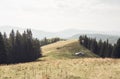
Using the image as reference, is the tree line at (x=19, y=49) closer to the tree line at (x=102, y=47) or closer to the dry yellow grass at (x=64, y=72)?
the tree line at (x=102, y=47)

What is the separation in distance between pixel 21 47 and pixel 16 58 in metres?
8.41

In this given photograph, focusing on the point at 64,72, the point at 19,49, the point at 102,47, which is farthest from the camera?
the point at 102,47

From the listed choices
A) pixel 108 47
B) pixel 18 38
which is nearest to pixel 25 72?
pixel 18 38

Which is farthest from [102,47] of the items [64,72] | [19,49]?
[64,72]

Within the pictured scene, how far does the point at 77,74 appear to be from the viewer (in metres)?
18.7

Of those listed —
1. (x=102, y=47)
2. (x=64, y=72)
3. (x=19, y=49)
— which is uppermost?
(x=64, y=72)

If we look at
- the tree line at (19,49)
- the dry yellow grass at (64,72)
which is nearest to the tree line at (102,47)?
the tree line at (19,49)

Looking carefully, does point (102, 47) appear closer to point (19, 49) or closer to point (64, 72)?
point (19, 49)

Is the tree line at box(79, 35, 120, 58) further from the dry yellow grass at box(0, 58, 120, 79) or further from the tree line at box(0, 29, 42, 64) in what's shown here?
the dry yellow grass at box(0, 58, 120, 79)

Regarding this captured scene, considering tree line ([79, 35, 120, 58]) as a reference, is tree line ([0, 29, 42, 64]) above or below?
above

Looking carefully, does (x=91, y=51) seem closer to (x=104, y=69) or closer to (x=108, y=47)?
(x=108, y=47)

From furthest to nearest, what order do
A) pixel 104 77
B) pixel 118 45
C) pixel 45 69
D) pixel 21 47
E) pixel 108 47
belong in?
pixel 108 47 → pixel 118 45 → pixel 21 47 → pixel 45 69 → pixel 104 77

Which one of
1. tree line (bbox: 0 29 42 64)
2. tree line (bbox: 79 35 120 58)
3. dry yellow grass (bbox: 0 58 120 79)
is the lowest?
tree line (bbox: 79 35 120 58)

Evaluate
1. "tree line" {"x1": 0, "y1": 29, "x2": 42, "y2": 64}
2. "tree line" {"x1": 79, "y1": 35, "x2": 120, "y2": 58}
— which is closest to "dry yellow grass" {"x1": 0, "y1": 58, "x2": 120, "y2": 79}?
"tree line" {"x1": 0, "y1": 29, "x2": 42, "y2": 64}
